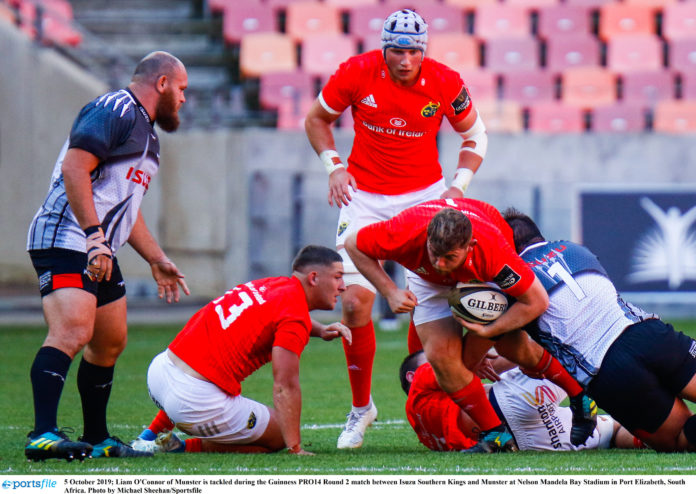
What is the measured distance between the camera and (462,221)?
4559 millimetres

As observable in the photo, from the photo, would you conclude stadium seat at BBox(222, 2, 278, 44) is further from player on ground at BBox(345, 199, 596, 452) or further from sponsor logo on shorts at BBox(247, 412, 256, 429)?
sponsor logo on shorts at BBox(247, 412, 256, 429)

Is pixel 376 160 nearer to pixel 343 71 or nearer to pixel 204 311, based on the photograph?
pixel 343 71

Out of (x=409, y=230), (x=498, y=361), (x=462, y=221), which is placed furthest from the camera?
(x=498, y=361)

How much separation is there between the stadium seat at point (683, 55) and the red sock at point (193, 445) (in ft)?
43.3

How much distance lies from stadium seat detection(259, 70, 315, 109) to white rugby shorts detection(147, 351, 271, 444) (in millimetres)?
10265

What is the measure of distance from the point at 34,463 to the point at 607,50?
46.3 feet

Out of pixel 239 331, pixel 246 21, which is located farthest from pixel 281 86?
pixel 239 331

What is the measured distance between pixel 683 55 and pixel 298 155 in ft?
21.5

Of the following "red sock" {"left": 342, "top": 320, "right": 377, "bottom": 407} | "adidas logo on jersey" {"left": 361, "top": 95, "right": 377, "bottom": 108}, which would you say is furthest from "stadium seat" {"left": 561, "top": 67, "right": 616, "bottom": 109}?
"red sock" {"left": 342, "top": 320, "right": 377, "bottom": 407}

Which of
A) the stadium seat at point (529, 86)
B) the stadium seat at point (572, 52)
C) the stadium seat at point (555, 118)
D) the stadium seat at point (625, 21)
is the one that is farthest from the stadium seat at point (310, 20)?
the stadium seat at point (625, 21)

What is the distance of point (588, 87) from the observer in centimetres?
1599

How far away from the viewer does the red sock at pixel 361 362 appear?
6012 mm

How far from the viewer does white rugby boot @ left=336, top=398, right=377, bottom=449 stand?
5.51 meters
